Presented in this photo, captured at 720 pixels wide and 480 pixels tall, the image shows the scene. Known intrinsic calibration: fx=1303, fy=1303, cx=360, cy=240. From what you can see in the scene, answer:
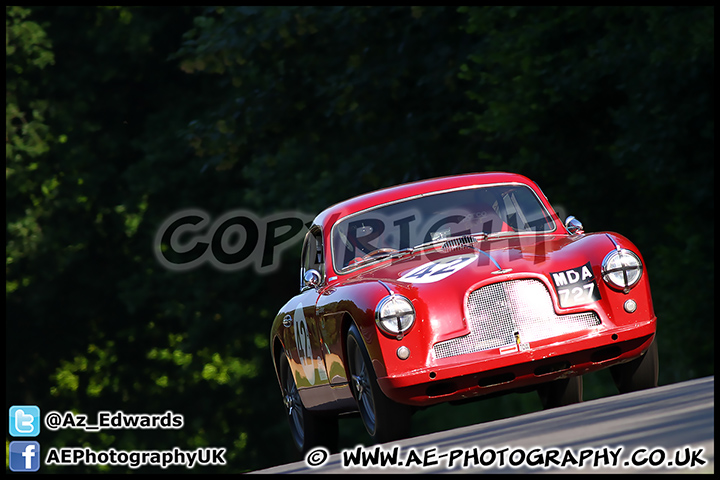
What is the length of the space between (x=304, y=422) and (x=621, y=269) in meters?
3.50

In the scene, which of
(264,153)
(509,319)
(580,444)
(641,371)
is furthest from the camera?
(264,153)

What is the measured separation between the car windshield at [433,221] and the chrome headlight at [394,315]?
136cm

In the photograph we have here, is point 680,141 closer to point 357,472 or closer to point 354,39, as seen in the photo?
point 354,39

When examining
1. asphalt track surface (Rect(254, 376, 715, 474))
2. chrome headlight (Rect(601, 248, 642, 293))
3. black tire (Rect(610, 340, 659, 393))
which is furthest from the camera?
black tire (Rect(610, 340, 659, 393))

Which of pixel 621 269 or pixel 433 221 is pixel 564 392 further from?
pixel 621 269

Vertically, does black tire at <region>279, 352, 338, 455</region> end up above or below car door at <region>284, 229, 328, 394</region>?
below

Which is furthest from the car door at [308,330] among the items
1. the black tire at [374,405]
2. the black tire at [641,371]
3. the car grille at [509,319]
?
the black tire at [641,371]

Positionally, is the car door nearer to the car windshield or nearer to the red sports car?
the red sports car

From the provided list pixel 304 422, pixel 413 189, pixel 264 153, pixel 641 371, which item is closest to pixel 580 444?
pixel 641 371

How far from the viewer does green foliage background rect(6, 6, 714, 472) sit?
20906mm

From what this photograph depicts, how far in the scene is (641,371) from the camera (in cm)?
918

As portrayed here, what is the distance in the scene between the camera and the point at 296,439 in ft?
37.4

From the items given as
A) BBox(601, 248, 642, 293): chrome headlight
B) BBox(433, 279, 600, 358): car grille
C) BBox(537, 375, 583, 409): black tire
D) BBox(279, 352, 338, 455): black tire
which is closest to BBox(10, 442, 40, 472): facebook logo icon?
BBox(279, 352, 338, 455): black tire

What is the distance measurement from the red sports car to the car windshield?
13 millimetres
